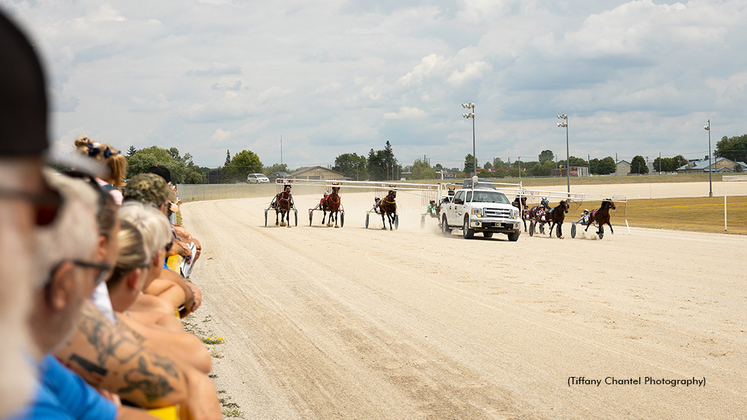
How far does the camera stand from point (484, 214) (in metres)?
23.7

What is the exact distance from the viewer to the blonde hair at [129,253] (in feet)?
7.74

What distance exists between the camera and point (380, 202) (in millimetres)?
29812

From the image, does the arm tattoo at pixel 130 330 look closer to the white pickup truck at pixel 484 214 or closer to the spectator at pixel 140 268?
the spectator at pixel 140 268

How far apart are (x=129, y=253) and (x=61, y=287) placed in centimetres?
128

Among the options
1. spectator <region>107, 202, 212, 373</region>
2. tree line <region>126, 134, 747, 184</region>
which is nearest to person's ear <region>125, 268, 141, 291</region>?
spectator <region>107, 202, 212, 373</region>

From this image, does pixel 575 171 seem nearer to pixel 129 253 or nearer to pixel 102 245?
pixel 129 253

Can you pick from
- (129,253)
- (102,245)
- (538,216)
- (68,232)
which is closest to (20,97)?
(68,232)

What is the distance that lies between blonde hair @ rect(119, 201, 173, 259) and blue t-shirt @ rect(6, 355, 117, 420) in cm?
71

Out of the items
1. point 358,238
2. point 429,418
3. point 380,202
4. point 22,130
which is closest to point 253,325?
point 429,418

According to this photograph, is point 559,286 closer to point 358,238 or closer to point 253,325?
point 253,325

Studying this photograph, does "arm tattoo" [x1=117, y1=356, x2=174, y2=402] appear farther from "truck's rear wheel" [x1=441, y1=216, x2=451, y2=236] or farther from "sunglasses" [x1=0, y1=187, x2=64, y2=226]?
"truck's rear wheel" [x1=441, y1=216, x2=451, y2=236]

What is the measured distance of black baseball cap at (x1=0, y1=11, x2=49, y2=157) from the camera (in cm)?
92

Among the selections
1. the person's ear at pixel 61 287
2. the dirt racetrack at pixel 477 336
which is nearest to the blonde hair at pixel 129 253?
the person's ear at pixel 61 287

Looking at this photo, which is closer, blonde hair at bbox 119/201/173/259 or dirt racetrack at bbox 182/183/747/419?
blonde hair at bbox 119/201/173/259
